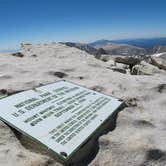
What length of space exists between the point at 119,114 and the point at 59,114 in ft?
3.82

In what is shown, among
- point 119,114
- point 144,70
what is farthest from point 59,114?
point 144,70

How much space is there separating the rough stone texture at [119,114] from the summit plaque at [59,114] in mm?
183

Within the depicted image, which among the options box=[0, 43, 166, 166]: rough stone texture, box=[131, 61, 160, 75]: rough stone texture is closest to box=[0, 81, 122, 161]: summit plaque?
box=[0, 43, 166, 166]: rough stone texture

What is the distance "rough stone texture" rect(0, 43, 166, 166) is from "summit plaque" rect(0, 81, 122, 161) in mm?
183

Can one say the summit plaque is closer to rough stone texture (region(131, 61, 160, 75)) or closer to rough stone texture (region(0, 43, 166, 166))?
rough stone texture (region(0, 43, 166, 166))

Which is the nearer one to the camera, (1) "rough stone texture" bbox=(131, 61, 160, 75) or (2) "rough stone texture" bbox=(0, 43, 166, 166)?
(2) "rough stone texture" bbox=(0, 43, 166, 166)

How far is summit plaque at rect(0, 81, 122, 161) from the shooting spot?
3.12m

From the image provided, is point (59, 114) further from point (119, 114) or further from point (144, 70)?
point (144, 70)

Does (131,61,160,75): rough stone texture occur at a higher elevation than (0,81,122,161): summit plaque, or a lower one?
lower

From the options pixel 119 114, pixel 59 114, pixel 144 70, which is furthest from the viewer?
pixel 144 70

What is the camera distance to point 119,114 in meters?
4.35

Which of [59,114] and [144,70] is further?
[144,70]

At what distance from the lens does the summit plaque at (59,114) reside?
3.12 metres

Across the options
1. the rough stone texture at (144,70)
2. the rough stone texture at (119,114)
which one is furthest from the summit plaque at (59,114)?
the rough stone texture at (144,70)
